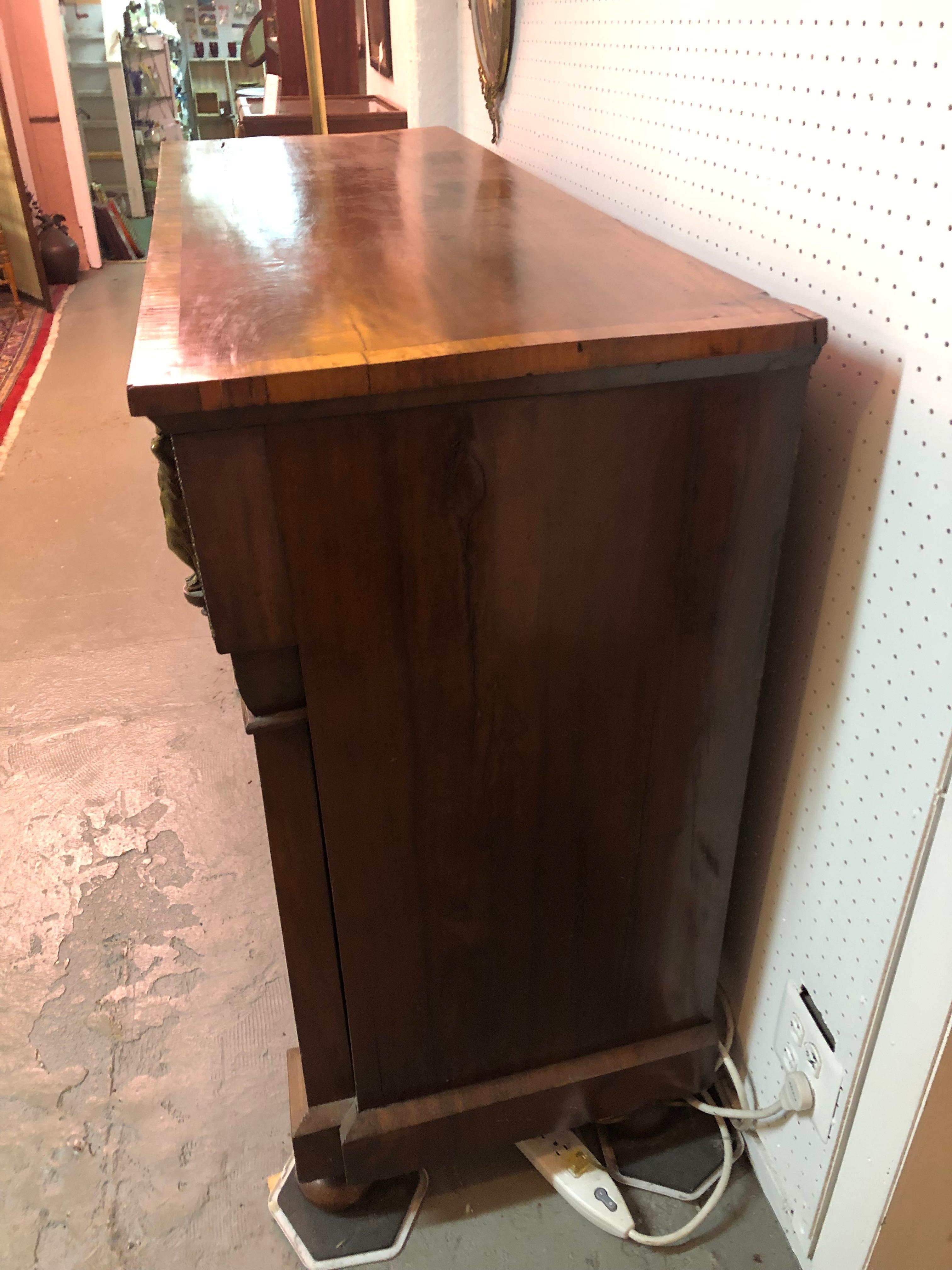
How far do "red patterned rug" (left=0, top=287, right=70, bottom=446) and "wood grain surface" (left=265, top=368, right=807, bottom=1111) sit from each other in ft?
10.2

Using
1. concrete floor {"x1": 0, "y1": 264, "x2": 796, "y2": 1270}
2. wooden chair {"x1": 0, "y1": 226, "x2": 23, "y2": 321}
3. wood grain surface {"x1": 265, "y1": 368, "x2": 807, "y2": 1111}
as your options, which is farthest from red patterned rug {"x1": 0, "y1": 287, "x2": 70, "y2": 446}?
wood grain surface {"x1": 265, "y1": 368, "x2": 807, "y2": 1111}

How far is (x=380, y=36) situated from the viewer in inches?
119

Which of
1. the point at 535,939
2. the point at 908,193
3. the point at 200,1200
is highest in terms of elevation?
the point at 908,193

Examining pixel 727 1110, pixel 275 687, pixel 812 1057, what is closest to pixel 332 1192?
pixel 727 1110

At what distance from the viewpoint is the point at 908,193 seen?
26.9 inches

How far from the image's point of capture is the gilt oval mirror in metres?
1.72

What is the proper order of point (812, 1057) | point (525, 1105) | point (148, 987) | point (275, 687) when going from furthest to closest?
point (148, 987), point (525, 1105), point (812, 1057), point (275, 687)

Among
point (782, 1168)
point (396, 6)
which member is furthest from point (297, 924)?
point (396, 6)

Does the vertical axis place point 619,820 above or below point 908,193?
below

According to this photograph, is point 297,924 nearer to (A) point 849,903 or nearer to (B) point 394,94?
(A) point 849,903

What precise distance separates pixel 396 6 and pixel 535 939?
8.98ft

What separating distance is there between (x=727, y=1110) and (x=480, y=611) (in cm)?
75

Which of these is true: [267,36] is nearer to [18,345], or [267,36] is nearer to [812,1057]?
[18,345]

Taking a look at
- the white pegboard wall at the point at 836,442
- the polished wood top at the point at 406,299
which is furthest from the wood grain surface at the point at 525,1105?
the polished wood top at the point at 406,299
